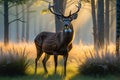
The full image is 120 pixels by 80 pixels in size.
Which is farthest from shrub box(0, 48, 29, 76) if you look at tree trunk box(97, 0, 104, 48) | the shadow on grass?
tree trunk box(97, 0, 104, 48)

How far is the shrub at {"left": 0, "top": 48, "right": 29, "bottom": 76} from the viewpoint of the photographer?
484 inches

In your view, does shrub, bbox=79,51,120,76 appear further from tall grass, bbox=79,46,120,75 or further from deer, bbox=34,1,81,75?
deer, bbox=34,1,81,75

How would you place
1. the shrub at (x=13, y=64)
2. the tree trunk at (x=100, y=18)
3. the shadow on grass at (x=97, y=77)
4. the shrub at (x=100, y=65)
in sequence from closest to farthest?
the shadow on grass at (x=97, y=77)
the shrub at (x=100, y=65)
the shrub at (x=13, y=64)
the tree trunk at (x=100, y=18)

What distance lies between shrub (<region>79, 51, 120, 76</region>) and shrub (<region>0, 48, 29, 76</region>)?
6.15 ft

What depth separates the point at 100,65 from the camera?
11977mm

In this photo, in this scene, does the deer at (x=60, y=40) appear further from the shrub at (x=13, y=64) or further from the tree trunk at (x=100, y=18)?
the tree trunk at (x=100, y=18)

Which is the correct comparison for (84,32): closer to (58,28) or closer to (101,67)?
(58,28)

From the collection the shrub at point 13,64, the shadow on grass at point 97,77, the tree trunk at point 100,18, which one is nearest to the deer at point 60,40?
the shadow on grass at point 97,77

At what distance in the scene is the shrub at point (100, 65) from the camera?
474 inches

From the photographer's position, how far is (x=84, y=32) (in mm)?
100688

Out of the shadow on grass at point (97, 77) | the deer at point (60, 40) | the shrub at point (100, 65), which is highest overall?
the deer at point (60, 40)

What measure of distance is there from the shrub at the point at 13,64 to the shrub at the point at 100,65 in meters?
1.87

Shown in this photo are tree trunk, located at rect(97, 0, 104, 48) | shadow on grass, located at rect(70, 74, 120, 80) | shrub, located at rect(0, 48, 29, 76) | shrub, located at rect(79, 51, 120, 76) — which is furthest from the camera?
tree trunk, located at rect(97, 0, 104, 48)

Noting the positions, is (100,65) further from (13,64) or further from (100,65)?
(13,64)
